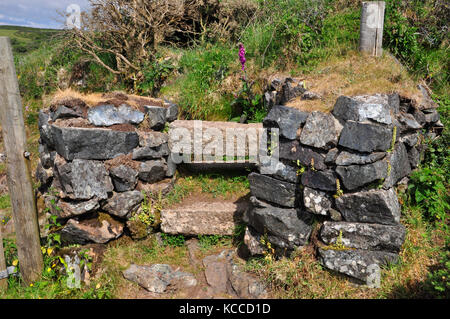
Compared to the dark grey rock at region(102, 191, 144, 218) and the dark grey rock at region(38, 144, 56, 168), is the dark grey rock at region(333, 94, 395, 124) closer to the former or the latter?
the dark grey rock at region(102, 191, 144, 218)

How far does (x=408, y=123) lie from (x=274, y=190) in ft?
5.92

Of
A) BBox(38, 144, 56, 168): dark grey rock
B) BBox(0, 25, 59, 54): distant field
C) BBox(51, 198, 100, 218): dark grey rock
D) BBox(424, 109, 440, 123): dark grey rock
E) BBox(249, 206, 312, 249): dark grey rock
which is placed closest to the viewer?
BBox(249, 206, 312, 249): dark grey rock

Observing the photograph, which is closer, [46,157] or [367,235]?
[367,235]

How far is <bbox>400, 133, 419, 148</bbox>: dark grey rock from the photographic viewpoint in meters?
4.13

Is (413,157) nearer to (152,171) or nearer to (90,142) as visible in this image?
(152,171)

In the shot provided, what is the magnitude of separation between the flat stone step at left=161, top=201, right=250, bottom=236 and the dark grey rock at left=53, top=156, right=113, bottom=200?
90 cm

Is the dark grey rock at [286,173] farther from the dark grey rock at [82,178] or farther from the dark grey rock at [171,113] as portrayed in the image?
the dark grey rock at [82,178]

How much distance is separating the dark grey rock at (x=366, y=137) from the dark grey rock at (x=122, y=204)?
2721 millimetres

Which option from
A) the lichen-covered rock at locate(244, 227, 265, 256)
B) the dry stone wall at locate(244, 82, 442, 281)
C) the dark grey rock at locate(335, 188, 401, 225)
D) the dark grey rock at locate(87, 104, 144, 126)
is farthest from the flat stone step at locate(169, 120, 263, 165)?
the dark grey rock at locate(335, 188, 401, 225)

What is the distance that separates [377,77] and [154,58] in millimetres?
4104

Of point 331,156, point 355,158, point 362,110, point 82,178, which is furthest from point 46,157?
point 362,110

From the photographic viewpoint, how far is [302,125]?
391cm

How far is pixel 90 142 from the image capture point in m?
4.26

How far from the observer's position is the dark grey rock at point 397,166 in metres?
3.69
